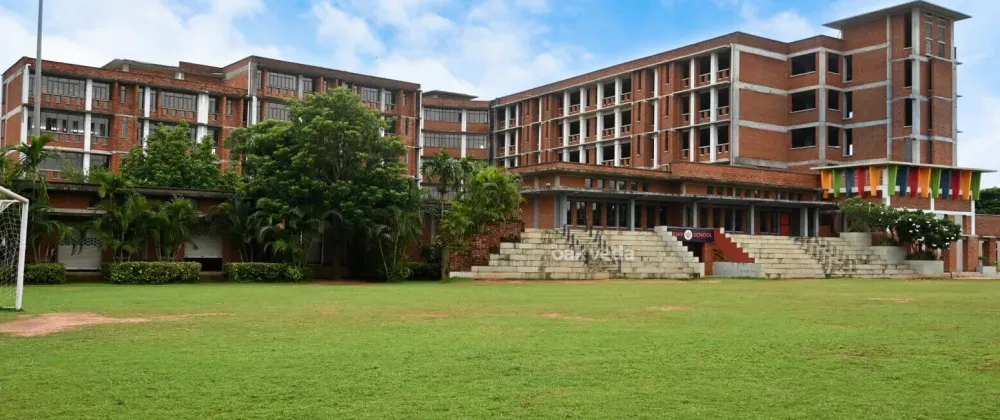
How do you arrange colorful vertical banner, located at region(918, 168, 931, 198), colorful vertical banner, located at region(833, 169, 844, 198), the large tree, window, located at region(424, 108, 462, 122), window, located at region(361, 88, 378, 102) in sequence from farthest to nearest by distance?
window, located at region(424, 108, 462, 122)
window, located at region(361, 88, 378, 102)
colorful vertical banner, located at region(833, 169, 844, 198)
colorful vertical banner, located at region(918, 168, 931, 198)
the large tree

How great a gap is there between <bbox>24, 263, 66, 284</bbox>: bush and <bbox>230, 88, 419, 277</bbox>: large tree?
7448mm

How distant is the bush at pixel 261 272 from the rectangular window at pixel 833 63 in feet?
144

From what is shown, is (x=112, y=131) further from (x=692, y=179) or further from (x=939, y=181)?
(x=939, y=181)

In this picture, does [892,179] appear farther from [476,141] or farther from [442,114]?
[442,114]

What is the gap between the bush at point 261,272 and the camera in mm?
32750

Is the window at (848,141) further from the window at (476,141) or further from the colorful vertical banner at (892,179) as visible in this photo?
the window at (476,141)

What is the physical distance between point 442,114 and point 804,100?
110 feet

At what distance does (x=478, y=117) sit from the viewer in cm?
8281

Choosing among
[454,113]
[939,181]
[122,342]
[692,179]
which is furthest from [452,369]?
[454,113]

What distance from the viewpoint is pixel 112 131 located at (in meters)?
57.6

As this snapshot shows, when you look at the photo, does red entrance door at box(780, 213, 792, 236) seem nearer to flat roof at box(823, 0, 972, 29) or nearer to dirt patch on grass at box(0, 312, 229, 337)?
flat roof at box(823, 0, 972, 29)

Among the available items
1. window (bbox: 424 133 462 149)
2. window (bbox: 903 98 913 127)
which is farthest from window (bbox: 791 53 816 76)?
window (bbox: 424 133 462 149)

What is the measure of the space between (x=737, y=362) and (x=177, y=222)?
26936mm

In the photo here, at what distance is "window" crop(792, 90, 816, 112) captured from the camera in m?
60.5
